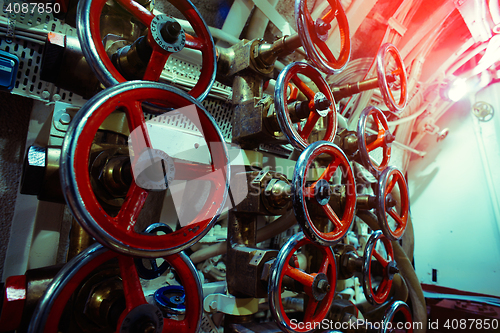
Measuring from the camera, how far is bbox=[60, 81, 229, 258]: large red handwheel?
378 mm

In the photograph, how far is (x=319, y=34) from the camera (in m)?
0.84

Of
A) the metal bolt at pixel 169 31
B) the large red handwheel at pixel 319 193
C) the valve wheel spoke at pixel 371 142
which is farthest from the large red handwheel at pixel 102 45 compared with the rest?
the valve wheel spoke at pixel 371 142

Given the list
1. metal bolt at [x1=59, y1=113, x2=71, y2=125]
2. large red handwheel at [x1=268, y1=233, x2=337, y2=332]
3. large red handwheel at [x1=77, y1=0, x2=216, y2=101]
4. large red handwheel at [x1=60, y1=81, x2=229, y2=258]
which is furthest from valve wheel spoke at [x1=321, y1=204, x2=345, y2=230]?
metal bolt at [x1=59, y1=113, x2=71, y2=125]

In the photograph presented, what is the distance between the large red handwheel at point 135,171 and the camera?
38 centimetres

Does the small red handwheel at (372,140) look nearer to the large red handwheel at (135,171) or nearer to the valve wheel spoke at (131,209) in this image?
the large red handwheel at (135,171)

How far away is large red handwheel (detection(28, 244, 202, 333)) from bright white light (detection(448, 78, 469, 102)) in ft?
7.13

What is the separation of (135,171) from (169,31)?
306mm

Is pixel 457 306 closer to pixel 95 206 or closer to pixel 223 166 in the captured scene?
pixel 223 166

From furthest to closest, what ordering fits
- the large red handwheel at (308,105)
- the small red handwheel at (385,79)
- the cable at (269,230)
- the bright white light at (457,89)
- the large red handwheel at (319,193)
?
1. the bright white light at (457,89)
2. the small red handwheel at (385,79)
3. the cable at (269,230)
4. the large red handwheel at (308,105)
5. the large red handwheel at (319,193)

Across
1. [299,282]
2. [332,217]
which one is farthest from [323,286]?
[332,217]

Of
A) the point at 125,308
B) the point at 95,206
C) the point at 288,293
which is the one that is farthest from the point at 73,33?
the point at 288,293

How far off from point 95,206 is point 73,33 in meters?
0.71

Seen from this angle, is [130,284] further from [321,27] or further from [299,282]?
[321,27]

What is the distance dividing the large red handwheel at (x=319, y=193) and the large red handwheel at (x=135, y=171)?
0.68 feet
